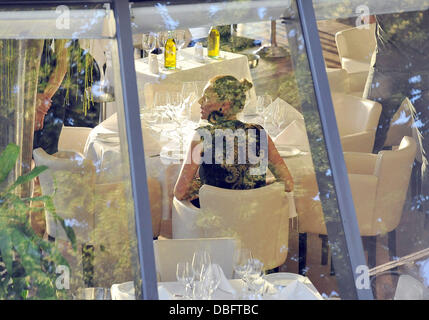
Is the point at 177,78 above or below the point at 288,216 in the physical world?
above

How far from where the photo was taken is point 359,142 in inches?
82.5

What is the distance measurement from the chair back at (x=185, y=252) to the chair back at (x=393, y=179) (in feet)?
1.81

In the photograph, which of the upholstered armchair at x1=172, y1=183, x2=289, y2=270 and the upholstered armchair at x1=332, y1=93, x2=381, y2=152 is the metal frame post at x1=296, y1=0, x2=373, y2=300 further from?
the upholstered armchair at x1=172, y1=183, x2=289, y2=270

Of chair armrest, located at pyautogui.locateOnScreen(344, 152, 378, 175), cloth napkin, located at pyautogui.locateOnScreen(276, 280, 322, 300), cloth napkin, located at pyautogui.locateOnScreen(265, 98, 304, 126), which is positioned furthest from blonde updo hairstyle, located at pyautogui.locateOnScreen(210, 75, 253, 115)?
cloth napkin, located at pyautogui.locateOnScreen(276, 280, 322, 300)

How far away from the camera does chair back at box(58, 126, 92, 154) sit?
1932 millimetres

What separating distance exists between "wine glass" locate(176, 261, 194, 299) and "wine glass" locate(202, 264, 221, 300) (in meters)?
0.04

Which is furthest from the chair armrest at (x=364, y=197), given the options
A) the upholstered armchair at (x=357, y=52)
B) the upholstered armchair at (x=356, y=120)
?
the upholstered armchair at (x=357, y=52)

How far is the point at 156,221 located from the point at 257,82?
0.62 metres

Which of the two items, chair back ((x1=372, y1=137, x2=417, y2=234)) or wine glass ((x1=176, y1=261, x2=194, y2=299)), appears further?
chair back ((x1=372, y1=137, x2=417, y2=234))

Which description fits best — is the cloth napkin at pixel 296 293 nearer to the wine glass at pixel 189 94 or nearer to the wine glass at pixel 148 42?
the wine glass at pixel 189 94
